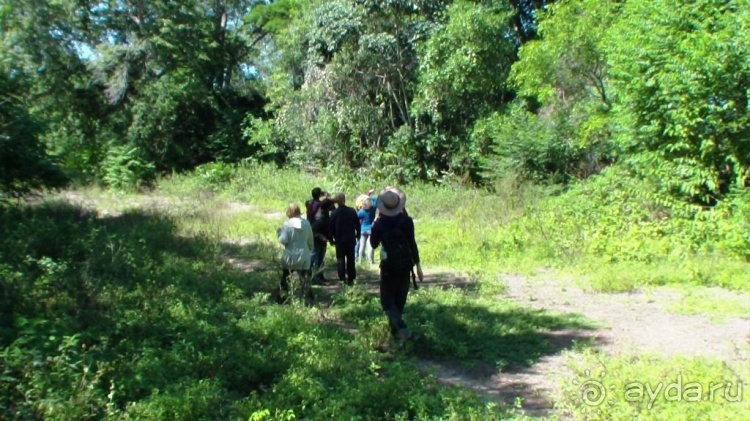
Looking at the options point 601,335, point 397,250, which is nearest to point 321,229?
point 397,250

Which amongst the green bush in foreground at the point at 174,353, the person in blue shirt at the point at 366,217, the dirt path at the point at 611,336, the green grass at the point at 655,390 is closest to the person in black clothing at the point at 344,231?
the green bush in foreground at the point at 174,353

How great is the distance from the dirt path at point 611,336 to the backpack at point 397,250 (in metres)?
1.15

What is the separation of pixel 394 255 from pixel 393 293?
48cm

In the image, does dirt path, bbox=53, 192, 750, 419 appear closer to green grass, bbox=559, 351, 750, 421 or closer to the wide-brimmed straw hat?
green grass, bbox=559, 351, 750, 421

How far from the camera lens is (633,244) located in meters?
12.5

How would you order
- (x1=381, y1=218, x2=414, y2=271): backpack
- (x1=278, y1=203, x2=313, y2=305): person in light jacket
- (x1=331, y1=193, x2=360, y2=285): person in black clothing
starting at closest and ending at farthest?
(x1=381, y1=218, x2=414, y2=271): backpack, (x1=278, y1=203, x2=313, y2=305): person in light jacket, (x1=331, y1=193, x2=360, y2=285): person in black clothing

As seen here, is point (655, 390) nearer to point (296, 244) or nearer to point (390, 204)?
point (390, 204)

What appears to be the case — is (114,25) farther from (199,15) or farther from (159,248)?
(159,248)

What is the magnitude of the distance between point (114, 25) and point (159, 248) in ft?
61.3

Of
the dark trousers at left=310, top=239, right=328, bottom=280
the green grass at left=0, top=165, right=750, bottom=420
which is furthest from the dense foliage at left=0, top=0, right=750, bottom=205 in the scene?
the dark trousers at left=310, top=239, right=328, bottom=280

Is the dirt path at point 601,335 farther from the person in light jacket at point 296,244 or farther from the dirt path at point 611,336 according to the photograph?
the person in light jacket at point 296,244

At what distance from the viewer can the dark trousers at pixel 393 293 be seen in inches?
298

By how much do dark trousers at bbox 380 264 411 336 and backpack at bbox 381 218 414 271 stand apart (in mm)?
89

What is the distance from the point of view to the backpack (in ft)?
24.6
